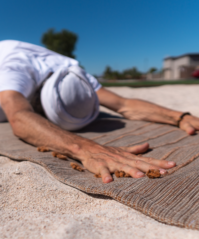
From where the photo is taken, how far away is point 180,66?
2114 cm

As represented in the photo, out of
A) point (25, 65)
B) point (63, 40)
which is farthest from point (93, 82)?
point (63, 40)

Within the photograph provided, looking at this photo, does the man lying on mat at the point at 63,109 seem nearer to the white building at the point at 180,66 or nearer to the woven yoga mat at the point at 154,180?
the woven yoga mat at the point at 154,180

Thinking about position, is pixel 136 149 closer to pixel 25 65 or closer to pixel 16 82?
pixel 16 82

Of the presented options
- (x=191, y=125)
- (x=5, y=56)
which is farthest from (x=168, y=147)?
(x=5, y=56)

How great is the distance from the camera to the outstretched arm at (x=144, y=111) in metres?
2.31

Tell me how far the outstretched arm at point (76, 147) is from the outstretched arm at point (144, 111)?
853mm

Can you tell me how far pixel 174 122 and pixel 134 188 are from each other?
149cm

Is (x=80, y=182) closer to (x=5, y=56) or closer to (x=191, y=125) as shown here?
(x=191, y=125)

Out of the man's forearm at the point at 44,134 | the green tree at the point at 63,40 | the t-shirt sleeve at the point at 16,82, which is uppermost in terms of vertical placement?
the green tree at the point at 63,40

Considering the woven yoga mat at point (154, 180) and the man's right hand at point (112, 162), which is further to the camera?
the man's right hand at point (112, 162)

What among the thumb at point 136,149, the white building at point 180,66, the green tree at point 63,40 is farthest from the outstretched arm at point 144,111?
the green tree at point 63,40

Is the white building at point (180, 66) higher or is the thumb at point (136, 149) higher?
the white building at point (180, 66)

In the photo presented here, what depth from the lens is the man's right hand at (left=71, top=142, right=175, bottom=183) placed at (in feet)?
4.13

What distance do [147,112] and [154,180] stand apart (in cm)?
153
